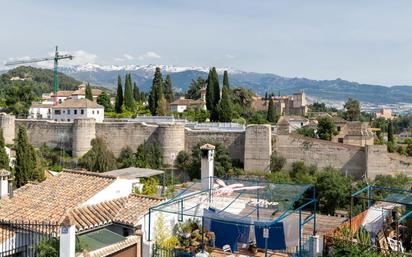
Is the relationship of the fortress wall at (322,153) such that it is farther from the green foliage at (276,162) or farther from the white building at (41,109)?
the white building at (41,109)

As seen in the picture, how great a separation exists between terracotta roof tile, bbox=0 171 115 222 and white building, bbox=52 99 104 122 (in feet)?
97.8

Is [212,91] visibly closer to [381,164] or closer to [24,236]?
[381,164]

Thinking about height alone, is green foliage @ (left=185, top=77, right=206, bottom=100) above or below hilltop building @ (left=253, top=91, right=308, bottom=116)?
above

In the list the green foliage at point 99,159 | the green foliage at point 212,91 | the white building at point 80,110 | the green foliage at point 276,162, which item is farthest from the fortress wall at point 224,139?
the white building at point 80,110

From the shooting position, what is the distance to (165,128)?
33.8 m

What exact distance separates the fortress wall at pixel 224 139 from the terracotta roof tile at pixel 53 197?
21549mm

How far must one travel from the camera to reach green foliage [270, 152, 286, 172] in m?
31.1

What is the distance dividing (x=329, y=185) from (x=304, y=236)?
16.2 meters

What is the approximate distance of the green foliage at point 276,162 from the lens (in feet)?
102

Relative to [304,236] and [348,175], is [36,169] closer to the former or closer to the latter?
[304,236]

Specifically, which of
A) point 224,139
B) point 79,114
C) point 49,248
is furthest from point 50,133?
point 49,248

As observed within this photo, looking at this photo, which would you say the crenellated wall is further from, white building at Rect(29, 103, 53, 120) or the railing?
the railing

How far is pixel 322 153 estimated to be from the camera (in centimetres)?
3064

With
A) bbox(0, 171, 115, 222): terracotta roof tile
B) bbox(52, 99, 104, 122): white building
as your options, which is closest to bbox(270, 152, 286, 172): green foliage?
bbox(52, 99, 104, 122): white building
